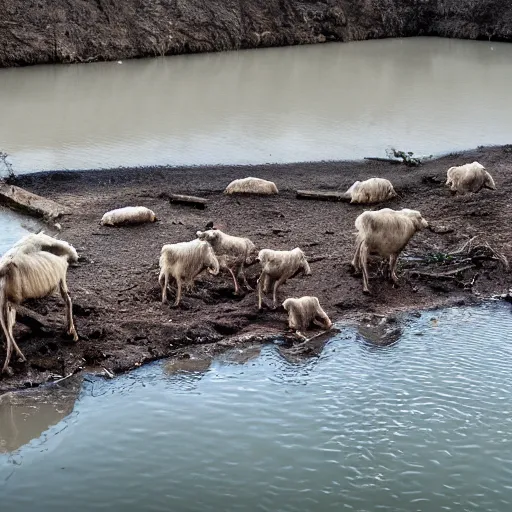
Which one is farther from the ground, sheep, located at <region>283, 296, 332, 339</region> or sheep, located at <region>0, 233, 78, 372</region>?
sheep, located at <region>0, 233, 78, 372</region>

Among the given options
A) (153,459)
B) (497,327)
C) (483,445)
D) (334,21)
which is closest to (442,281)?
(497,327)

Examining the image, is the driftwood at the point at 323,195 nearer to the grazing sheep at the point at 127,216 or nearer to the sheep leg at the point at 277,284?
the grazing sheep at the point at 127,216

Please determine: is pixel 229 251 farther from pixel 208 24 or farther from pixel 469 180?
pixel 208 24

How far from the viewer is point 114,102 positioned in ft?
49.3

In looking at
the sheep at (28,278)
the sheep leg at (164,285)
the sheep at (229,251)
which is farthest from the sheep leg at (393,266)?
the sheep at (28,278)

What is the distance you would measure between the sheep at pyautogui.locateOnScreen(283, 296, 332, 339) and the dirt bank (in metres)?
12.8

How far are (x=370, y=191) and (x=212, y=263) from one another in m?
3.24

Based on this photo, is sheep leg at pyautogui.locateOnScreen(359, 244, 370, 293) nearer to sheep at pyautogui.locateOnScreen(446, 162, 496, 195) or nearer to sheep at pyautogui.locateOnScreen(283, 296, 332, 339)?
sheep at pyautogui.locateOnScreen(283, 296, 332, 339)

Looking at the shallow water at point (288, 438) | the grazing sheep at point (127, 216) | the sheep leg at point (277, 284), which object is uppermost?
the grazing sheep at point (127, 216)

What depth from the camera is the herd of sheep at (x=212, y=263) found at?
6.20 m

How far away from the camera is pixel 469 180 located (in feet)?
34.0

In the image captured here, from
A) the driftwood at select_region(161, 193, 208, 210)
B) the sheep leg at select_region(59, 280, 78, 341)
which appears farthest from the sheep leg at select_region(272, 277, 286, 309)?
the driftwood at select_region(161, 193, 208, 210)

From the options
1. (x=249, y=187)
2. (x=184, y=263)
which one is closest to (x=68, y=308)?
(x=184, y=263)

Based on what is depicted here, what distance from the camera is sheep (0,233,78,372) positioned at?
20.1 ft
